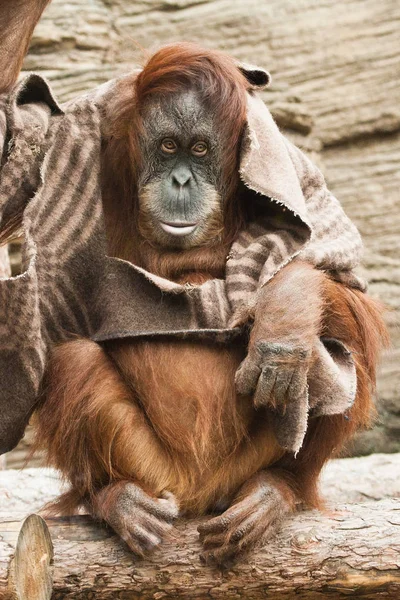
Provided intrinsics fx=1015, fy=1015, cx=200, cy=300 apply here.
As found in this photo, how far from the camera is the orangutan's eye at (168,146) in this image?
3391 millimetres

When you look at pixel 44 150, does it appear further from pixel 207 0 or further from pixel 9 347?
pixel 207 0

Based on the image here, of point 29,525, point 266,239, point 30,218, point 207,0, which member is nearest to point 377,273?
point 207,0

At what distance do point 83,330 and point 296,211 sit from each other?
33.4 inches

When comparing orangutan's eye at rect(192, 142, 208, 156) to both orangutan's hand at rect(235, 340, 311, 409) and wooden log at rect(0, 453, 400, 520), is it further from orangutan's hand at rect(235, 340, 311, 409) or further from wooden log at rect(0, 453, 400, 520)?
wooden log at rect(0, 453, 400, 520)

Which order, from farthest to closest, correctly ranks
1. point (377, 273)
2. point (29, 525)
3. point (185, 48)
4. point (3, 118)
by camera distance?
point (377, 273) → point (185, 48) → point (3, 118) → point (29, 525)

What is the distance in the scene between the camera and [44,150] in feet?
11.0

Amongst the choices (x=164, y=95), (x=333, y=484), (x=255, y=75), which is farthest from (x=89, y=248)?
(x=333, y=484)

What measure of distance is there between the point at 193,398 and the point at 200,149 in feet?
2.72

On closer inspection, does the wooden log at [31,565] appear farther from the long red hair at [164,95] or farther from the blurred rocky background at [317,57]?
the blurred rocky background at [317,57]

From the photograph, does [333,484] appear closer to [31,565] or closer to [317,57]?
[31,565]

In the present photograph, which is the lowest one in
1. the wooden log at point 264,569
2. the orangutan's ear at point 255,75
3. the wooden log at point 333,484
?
the wooden log at point 333,484

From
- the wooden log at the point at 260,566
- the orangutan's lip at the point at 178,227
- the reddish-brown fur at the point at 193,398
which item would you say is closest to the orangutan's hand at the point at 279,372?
the reddish-brown fur at the point at 193,398

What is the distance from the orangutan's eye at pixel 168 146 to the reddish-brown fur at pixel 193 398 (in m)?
0.10

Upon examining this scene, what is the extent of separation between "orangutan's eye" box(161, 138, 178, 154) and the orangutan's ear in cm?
37
